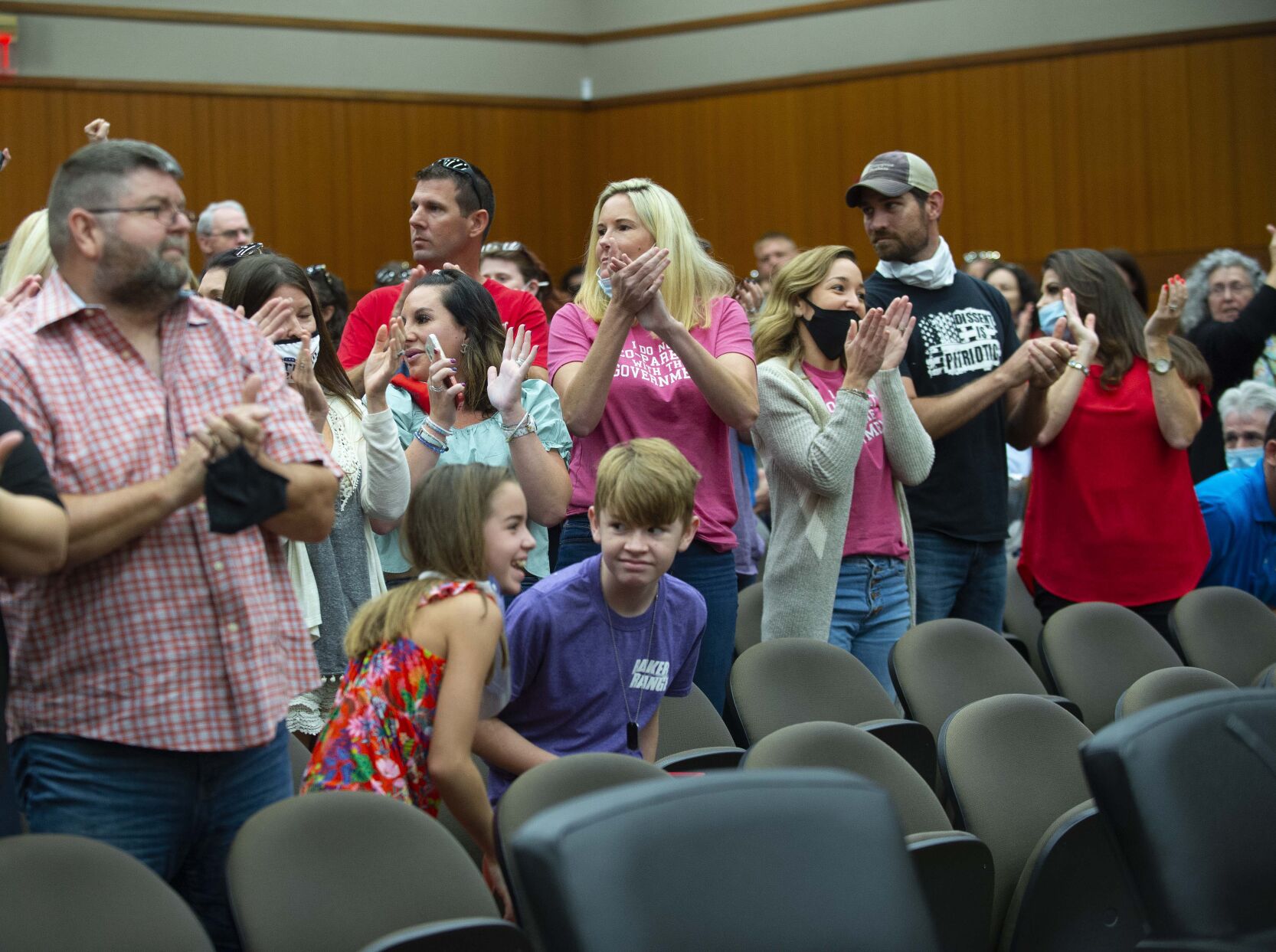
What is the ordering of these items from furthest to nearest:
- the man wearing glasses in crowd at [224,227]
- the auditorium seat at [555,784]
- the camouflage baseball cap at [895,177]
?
the man wearing glasses in crowd at [224,227], the camouflage baseball cap at [895,177], the auditorium seat at [555,784]

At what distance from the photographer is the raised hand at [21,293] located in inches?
90.4

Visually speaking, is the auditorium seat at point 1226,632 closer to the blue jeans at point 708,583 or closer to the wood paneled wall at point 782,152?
the blue jeans at point 708,583

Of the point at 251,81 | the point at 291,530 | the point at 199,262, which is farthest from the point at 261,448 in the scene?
the point at 251,81

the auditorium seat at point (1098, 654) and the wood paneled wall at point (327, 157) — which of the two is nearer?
the auditorium seat at point (1098, 654)

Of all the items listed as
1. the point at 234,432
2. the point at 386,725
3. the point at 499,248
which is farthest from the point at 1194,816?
the point at 499,248

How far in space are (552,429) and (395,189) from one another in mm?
5398

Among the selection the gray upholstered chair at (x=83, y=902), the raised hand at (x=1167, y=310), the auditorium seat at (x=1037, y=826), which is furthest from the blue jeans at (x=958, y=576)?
the gray upholstered chair at (x=83, y=902)

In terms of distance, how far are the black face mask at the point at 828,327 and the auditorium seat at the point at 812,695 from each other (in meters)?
0.84

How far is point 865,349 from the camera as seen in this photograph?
10.5 ft

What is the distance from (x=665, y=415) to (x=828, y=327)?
0.55m

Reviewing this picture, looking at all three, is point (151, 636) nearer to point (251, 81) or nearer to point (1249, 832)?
point (1249, 832)

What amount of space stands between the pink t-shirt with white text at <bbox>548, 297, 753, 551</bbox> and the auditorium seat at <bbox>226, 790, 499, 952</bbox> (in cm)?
129

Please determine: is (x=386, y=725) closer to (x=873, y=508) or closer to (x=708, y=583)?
(x=708, y=583)

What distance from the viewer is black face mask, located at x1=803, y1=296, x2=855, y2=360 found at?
3.45m
